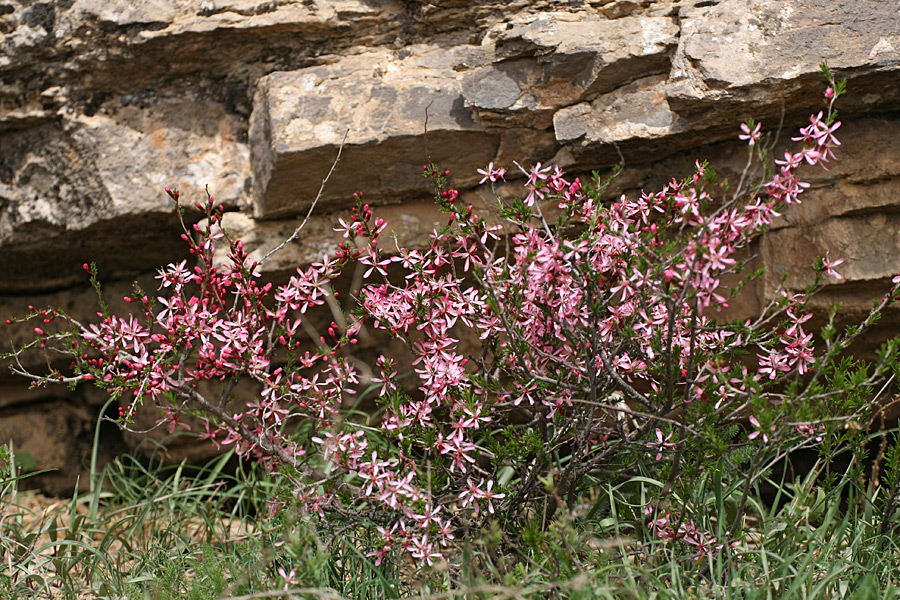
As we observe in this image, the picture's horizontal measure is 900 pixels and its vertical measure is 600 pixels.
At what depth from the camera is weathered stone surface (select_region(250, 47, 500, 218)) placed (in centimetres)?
307

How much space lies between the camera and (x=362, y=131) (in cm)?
308

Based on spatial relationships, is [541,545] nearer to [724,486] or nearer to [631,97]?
[724,486]

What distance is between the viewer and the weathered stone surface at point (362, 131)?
3074 millimetres

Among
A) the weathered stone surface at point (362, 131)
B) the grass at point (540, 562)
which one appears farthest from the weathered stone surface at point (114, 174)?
the grass at point (540, 562)

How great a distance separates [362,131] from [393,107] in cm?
16

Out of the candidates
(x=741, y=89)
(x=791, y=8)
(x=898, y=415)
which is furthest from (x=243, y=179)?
(x=898, y=415)

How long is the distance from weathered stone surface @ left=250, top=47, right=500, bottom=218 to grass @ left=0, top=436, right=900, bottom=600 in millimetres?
1284

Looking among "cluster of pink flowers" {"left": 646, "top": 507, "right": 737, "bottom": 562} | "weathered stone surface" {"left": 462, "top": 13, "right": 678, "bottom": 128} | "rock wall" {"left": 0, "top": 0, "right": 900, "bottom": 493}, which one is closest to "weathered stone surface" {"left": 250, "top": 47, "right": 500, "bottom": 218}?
"rock wall" {"left": 0, "top": 0, "right": 900, "bottom": 493}

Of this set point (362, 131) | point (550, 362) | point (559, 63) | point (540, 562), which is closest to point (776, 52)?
point (559, 63)

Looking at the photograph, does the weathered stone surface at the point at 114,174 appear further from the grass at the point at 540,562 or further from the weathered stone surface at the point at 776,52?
the weathered stone surface at the point at 776,52

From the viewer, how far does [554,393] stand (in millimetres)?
2375

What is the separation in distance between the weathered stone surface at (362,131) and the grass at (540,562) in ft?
4.21

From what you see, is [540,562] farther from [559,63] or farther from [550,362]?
[559,63]

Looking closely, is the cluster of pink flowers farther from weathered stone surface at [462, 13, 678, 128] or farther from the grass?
weathered stone surface at [462, 13, 678, 128]
